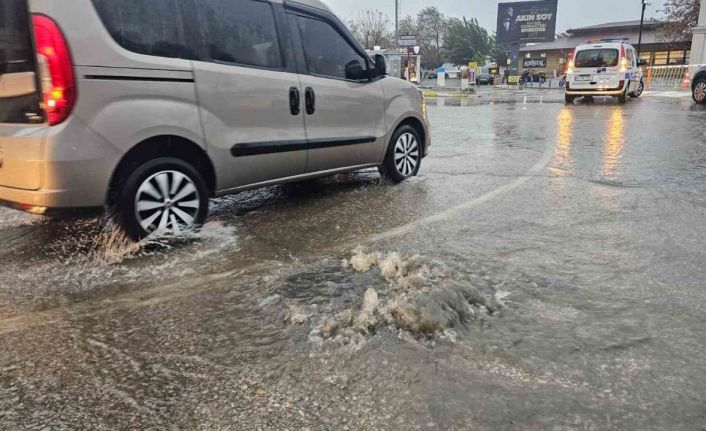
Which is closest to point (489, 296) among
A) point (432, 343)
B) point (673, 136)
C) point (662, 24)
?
point (432, 343)

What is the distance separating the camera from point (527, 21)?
55625mm

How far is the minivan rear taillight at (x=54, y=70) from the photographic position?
3.29 metres

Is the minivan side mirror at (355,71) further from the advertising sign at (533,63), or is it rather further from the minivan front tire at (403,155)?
the advertising sign at (533,63)

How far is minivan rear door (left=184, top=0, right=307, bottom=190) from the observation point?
4090mm

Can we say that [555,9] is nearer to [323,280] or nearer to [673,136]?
[673,136]

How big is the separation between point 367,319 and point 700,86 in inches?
752

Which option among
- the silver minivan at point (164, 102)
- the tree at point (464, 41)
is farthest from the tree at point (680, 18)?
the silver minivan at point (164, 102)

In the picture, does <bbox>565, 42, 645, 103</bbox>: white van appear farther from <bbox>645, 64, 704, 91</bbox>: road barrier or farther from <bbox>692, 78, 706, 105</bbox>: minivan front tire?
<bbox>645, 64, 704, 91</bbox>: road barrier

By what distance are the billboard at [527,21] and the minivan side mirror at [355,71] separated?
54379mm

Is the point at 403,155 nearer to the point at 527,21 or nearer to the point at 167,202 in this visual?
the point at 167,202

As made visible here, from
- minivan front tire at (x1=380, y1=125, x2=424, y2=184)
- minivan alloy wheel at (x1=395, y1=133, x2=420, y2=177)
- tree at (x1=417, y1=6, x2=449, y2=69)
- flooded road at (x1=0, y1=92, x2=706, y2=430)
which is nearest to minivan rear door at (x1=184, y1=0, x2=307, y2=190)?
flooded road at (x1=0, y1=92, x2=706, y2=430)

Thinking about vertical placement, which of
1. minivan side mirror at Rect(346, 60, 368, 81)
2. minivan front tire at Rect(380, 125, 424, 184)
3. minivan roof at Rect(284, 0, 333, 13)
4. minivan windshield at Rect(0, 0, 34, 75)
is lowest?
minivan front tire at Rect(380, 125, 424, 184)

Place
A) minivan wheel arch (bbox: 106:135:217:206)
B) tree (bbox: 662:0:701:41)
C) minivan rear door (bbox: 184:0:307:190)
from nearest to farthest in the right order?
minivan wheel arch (bbox: 106:135:217:206)
minivan rear door (bbox: 184:0:307:190)
tree (bbox: 662:0:701:41)

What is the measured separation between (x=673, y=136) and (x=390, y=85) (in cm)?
636
